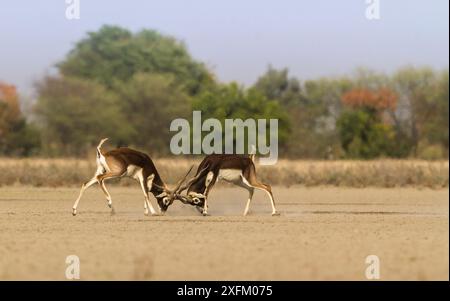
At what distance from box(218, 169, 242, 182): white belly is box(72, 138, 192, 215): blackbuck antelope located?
78 centimetres

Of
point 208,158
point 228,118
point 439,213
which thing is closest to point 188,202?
point 208,158

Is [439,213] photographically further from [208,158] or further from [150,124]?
[150,124]

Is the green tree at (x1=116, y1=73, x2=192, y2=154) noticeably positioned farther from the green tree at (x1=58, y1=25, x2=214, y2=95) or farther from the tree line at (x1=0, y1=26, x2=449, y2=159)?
the green tree at (x1=58, y1=25, x2=214, y2=95)

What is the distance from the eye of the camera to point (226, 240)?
1406 centimetres

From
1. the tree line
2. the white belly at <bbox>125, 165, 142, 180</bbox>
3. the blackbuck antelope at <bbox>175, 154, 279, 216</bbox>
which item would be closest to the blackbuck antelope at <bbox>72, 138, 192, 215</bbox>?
the white belly at <bbox>125, 165, 142, 180</bbox>

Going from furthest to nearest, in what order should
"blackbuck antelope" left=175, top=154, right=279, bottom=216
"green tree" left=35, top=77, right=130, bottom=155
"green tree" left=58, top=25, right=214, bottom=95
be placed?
"green tree" left=58, top=25, right=214, bottom=95 < "green tree" left=35, top=77, right=130, bottom=155 < "blackbuck antelope" left=175, top=154, right=279, bottom=216

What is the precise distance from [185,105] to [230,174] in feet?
145

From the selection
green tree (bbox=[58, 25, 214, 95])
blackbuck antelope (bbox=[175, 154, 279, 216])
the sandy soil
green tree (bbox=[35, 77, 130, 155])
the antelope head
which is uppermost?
green tree (bbox=[58, 25, 214, 95])

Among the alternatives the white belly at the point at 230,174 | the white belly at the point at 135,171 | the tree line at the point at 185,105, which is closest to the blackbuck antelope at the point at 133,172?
the white belly at the point at 135,171

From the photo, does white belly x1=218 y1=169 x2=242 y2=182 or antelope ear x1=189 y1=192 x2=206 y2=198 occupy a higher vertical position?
white belly x1=218 y1=169 x2=242 y2=182

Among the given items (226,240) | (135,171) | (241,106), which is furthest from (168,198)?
(241,106)

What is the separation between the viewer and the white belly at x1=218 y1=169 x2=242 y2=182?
1952 cm
